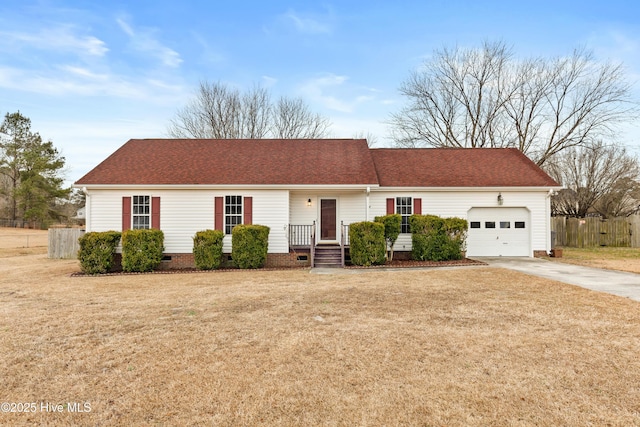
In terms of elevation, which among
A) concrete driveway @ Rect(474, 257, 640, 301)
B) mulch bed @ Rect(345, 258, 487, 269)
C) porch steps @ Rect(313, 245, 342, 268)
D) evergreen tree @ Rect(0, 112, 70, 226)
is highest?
evergreen tree @ Rect(0, 112, 70, 226)

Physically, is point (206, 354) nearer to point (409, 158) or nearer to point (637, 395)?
point (637, 395)

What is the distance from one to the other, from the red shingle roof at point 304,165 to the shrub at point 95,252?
2.18 meters

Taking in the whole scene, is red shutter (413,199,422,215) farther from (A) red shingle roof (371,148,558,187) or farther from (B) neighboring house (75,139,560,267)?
(A) red shingle roof (371,148,558,187)

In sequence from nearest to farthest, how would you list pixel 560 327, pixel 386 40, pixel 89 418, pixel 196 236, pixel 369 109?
1. pixel 89 418
2. pixel 560 327
3. pixel 196 236
4. pixel 386 40
5. pixel 369 109

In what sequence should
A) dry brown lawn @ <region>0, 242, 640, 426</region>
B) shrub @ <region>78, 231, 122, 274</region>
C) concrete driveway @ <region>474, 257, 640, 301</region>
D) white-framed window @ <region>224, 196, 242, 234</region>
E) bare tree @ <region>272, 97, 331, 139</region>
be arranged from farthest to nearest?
bare tree @ <region>272, 97, 331, 139</region>
white-framed window @ <region>224, 196, 242, 234</region>
shrub @ <region>78, 231, 122, 274</region>
concrete driveway @ <region>474, 257, 640, 301</region>
dry brown lawn @ <region>0, 242, 640, 426</region>

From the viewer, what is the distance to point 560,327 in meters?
4.96

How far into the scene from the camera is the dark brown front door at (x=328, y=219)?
45.3ft

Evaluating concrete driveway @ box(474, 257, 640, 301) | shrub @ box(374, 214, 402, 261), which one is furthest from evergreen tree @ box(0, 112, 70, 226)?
concrete driveway @ box(474, 257, 640, 301)

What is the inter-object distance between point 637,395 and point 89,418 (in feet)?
15.4

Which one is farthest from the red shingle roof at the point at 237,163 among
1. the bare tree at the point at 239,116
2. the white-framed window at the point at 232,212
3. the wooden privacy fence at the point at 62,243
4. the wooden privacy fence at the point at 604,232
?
the wooden privacy fence at the point at 604,232

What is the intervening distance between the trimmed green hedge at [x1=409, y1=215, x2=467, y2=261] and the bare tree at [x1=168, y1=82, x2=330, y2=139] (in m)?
17.5

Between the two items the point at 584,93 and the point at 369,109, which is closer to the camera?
the point at 584,93

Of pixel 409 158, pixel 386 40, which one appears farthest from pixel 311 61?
pixel 409 158

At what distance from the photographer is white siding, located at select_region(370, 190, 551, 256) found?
45.2 ft
